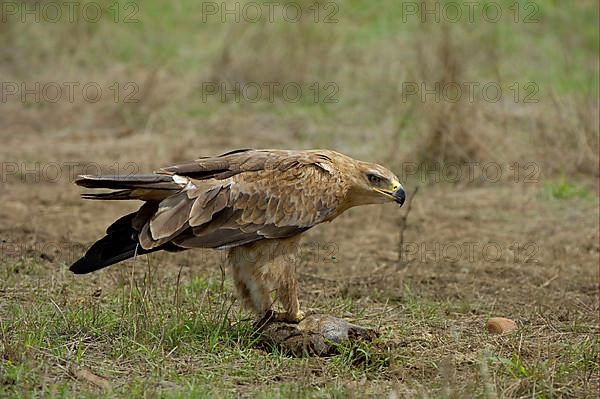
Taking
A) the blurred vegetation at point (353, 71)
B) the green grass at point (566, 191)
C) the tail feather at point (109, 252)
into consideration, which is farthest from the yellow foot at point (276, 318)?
the blurred vegetation at point (353, 71)

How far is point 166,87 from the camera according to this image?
12.4 meters

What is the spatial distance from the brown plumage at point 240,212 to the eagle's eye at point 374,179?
0.05 ft

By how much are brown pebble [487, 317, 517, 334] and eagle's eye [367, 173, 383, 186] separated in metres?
1.11

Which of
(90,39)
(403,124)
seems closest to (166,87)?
(90,39)

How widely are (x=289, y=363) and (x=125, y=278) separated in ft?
6.31

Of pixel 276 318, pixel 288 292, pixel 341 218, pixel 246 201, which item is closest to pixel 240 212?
pixel 246 201

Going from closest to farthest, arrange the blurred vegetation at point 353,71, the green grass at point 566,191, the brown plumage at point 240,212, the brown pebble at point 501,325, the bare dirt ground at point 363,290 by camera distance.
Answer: the bare dirt ground at point 363,290
the brown plumage at point 240,212
the brown pebble at point 501,325
the green grass at point 566,191
the blurred vegetation at point 353,71

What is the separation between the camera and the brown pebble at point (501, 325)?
6016mm

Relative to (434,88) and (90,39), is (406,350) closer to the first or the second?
(434,88)

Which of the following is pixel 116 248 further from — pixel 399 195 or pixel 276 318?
pixel 399 195

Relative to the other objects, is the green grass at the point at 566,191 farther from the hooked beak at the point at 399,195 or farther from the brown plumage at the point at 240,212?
the brown plumage at the point at 240,212

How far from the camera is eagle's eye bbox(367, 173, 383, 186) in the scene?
5.73 m

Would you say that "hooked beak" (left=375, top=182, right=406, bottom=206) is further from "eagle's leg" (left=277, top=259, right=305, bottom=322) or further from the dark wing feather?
"eagle's leg" (left=277, top=259, right=305, bottom=322)

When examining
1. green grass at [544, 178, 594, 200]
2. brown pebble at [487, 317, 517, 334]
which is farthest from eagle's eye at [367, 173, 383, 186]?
green grass at [544, 178, 594, 200]
